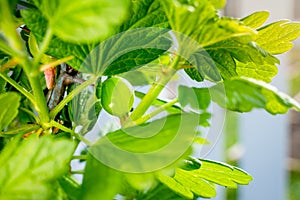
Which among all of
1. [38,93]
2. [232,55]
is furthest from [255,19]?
[38,93]

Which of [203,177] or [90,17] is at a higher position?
[90,17]

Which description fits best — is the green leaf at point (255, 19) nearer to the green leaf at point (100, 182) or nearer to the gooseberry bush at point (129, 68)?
the gooseberry bush at point (129, 68)

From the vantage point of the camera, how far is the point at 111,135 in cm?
26

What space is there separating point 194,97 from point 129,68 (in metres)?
0.06

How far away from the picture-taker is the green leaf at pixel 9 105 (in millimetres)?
294

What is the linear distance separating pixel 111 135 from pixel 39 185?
0.05 meters

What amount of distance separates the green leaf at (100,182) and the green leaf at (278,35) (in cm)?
14

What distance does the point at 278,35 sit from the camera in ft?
1.10

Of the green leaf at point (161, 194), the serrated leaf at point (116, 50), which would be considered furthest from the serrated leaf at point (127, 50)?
the green leaf at point (161, 194)

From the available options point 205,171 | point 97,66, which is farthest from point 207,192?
point 97,66

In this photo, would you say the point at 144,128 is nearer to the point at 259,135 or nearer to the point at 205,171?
the point at 205,171

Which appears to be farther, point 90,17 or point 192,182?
point 192,182

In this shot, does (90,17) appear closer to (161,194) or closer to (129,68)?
(129,68)

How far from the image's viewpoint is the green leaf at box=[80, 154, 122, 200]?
0.24m
